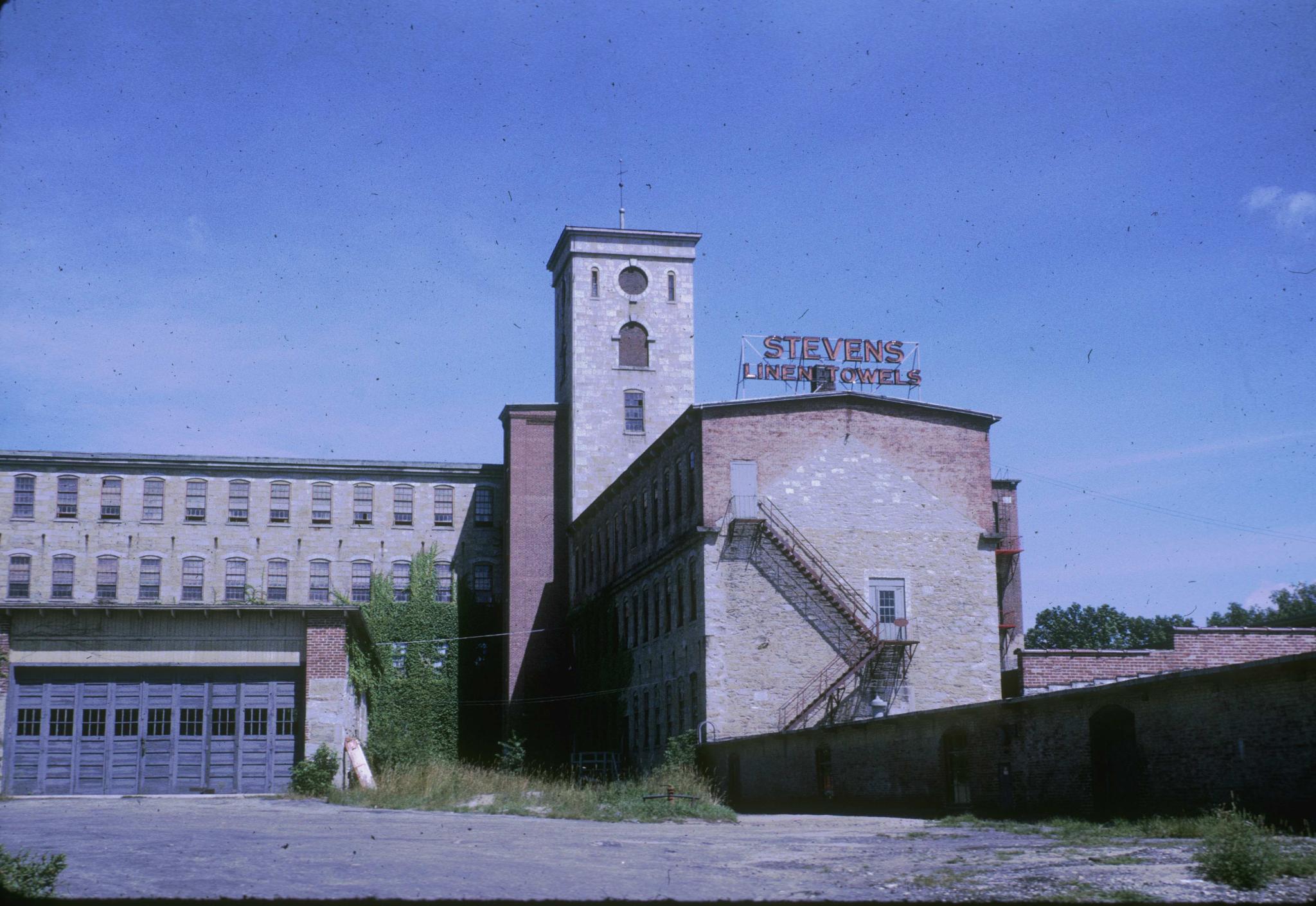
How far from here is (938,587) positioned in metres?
39.3

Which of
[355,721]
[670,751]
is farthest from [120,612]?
[670,751]

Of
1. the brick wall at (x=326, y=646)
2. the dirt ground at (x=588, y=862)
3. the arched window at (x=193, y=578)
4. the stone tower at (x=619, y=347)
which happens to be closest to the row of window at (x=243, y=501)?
the arched window at (x=193, y=578)

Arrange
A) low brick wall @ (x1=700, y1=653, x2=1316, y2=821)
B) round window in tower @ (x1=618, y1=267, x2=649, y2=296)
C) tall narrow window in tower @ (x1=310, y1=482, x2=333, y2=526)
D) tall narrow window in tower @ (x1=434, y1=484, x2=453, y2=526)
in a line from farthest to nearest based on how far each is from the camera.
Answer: tall narrow window in tower @ (x1=434, y1=484, x2=453, y2=526) → tall narrow window in tower @ (x1=310, y1=482, x2=333, y2=526) → round window in tower @ (x1=618, y1=267, x2=649, y2=296) → low brick wall @ (x1=700, y1=653, x2=1316, y2=821)

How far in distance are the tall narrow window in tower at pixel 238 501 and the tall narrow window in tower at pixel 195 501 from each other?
1154 millimetres

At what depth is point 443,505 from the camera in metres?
61.8

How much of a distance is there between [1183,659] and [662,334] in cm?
2659

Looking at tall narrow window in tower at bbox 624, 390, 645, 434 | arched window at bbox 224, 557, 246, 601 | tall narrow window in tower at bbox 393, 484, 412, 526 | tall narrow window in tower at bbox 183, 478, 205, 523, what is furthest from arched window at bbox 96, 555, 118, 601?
tall narrow window in tower at bbox 624, 390, 645, 434

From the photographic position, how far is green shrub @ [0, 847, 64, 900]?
1073 centimetres

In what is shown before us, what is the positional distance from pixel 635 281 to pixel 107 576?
84.7 feet

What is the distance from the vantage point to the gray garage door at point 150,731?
3269cm

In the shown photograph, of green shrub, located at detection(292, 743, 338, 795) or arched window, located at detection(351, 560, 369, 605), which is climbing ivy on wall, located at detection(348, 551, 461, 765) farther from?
green shrub, located at detection(292, 743, 338, 795)

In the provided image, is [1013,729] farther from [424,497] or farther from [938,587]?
[424,497]

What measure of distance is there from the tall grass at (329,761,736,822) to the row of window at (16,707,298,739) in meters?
2.85

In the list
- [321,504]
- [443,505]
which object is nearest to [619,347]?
[443,505]
